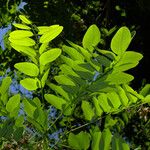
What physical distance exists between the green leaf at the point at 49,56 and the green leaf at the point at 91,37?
7cm

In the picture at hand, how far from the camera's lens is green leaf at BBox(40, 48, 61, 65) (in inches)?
40.6

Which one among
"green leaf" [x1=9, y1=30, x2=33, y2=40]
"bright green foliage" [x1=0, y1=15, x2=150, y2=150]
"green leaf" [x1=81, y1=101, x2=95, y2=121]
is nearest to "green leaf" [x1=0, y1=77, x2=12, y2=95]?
"bright green foliage" [x1=0, y1=15, x2=150, y2=150]

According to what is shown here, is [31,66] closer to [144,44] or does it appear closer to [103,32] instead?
[103,32]

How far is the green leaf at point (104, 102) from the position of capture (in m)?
1.14

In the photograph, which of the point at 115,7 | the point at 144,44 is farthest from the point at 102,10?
the point at 144,44

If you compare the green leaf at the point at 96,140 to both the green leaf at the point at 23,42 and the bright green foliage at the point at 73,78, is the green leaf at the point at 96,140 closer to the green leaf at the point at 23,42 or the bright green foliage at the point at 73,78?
the bright green foliage at the point at 73,78

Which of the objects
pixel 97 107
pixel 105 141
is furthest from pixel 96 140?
pixel 97 107

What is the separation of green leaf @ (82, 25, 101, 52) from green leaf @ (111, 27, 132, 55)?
0.13 feet

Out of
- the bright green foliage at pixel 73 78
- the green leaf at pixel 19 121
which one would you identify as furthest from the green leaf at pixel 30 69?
the green leaf at pixel 19 121

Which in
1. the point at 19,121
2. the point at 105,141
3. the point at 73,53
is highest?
the point at 73,53

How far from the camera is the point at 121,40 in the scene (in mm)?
968

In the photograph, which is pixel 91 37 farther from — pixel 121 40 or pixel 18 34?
pixel 18 34

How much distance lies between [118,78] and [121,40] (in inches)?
3.7

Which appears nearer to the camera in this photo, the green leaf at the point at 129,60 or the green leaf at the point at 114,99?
the green leaf at the point at 129,60
